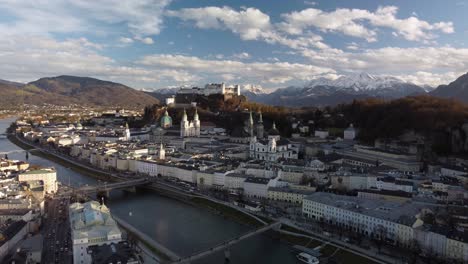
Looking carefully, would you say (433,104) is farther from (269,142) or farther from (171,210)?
(171,210)

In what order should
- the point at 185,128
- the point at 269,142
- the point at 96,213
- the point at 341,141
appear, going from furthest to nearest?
the point at 185,128, the point at 341,141, the point at 269,142, the point at 96,213

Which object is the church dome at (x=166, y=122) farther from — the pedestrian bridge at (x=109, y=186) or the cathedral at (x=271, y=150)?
the pedestrian bridge at (x=109, y=186)

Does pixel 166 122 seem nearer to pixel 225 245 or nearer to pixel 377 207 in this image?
pixel 377 207

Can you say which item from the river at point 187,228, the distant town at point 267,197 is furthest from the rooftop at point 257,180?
the river at point 187,228

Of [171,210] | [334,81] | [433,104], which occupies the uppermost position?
[334,81]

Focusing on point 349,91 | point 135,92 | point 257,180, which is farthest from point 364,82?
point 257,180

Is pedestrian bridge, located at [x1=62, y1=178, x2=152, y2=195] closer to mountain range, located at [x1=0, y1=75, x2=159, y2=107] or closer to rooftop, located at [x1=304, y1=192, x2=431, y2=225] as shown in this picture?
rooftop, located at [x1=304, y1=192, x2=431, y2=225]

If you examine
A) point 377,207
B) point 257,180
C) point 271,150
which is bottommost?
point 377,207

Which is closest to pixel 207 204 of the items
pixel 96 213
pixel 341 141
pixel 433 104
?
pixel 96 213
